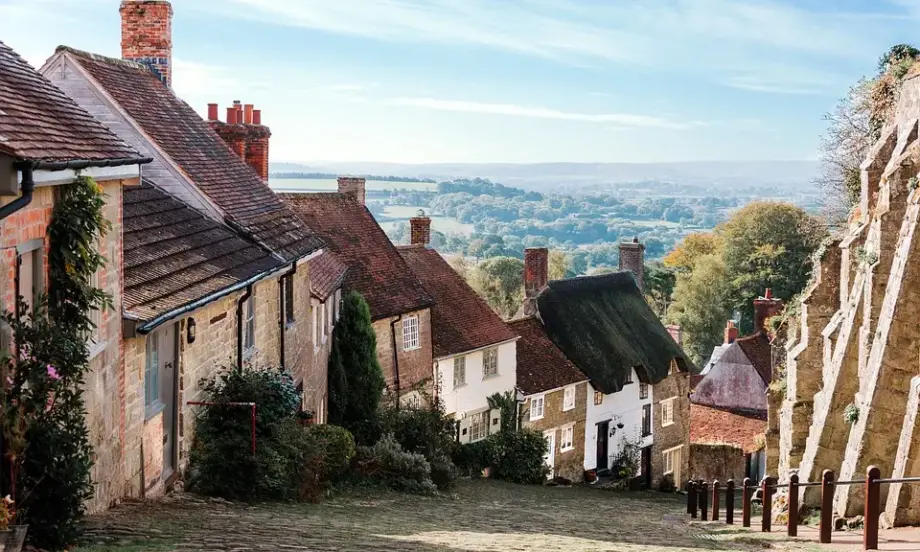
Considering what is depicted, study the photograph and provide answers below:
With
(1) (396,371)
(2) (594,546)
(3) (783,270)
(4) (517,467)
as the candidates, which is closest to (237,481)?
(2) (594,546)

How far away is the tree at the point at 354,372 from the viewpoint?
1041 inches

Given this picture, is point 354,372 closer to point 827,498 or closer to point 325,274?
point 325,274

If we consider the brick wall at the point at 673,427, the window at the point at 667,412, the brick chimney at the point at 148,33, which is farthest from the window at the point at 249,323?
→ the window at the point at 667,412

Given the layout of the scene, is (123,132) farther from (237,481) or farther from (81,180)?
(81,180)

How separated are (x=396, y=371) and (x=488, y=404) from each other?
18.5ft

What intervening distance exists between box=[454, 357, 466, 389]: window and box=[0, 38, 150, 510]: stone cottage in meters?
22.0

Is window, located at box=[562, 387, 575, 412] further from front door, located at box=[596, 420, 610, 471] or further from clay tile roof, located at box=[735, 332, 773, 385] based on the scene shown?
clay tile roof, located at box=[735, 332, 773, 385]

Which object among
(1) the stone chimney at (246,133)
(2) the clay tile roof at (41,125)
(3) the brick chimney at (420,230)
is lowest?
(2) the clay tile roof at (41,125)

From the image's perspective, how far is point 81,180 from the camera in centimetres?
1002

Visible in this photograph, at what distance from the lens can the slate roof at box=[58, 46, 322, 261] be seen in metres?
18.6

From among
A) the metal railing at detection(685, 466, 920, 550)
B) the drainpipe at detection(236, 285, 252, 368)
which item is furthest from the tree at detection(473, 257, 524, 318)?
the metal railing at detection(685, 466, 920, 550)

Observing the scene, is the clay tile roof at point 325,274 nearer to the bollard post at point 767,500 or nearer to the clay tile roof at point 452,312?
the clay tile roof at point 452,312

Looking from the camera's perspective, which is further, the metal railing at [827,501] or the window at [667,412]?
the window at [667,412]

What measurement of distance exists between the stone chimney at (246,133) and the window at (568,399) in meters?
16.3
